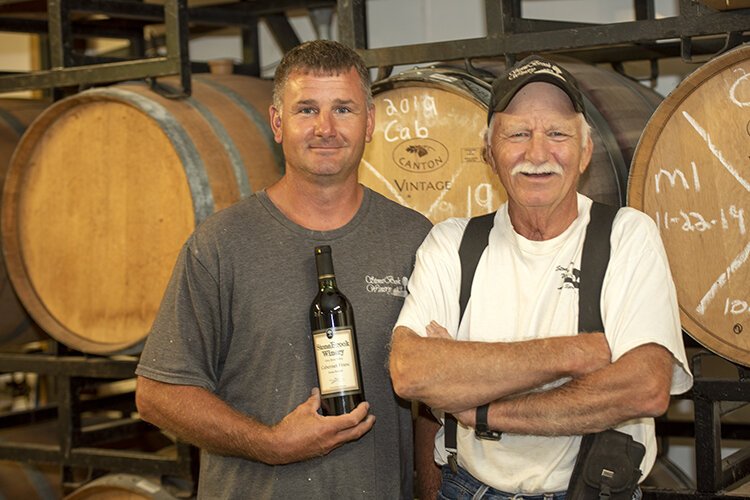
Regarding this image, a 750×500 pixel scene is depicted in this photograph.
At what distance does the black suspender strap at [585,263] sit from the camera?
245 cm

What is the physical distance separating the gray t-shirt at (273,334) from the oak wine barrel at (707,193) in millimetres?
833

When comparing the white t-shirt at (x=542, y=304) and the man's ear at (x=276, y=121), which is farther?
the man's ear at (x=276, y=121)

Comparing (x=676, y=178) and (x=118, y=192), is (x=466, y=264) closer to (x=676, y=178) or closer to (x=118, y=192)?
(x=676, y=178)

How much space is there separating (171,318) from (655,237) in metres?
1.21

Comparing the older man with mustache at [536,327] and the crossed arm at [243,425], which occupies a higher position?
the older man with mustache at [536,327]

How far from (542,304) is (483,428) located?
32 centimetres

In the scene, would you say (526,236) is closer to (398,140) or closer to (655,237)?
(655,237)

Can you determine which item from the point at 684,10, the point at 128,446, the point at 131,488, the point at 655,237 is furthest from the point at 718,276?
the point at 128,446

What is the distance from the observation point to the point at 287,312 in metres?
2.69

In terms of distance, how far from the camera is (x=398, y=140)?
3.56 metres

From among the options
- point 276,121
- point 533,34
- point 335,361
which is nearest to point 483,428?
point 335,361

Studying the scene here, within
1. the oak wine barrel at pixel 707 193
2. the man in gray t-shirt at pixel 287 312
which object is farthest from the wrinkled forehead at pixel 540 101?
the oak wine barrel at pixel 707 193

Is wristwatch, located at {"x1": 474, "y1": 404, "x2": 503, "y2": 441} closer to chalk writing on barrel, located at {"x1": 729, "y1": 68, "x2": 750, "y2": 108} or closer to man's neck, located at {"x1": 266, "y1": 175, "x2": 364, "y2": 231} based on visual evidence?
man's neck, located at {"x1": 266, "y1": 175, "x2": 364, "y2": 231}

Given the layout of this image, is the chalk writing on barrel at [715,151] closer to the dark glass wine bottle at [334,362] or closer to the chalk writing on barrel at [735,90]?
the chalk writing on barrel at [735,90]
